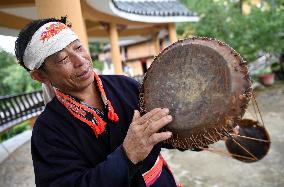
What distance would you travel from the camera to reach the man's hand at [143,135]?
4.06 ft

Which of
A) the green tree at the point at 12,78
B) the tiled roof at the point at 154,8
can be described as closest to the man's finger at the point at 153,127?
the tiled roof at the point at 154,8

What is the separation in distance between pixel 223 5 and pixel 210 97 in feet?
46.9

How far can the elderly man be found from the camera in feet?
4.28

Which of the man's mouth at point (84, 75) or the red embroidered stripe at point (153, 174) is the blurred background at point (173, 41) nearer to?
the man's mouth at point (84, 75)

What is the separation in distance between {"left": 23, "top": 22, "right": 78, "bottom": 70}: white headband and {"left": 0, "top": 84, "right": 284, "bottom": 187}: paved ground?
3771 millimetres

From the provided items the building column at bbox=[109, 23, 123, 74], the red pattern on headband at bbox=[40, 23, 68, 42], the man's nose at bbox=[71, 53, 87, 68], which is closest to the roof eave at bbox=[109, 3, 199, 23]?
the building column at bbox=[109, 23, 123, 74]

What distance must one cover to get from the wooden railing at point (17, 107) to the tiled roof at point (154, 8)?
13.3 ft

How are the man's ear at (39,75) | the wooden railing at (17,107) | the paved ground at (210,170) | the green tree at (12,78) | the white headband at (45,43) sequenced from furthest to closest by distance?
the green tree at (12,78), the wooden railing at (17,107), the paved ground at (210,170), the man's ear at (39,75), the white headband at (45,43)

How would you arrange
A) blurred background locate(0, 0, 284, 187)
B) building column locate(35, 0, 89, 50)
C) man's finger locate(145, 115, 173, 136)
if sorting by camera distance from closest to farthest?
man's finger locate(145, 115, 173, 136) → building column locate(35, 0, 89, 50) → blurred background locate(0, 0, 284, 187)

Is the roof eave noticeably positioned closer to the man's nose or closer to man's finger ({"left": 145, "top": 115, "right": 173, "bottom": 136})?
the man's nose

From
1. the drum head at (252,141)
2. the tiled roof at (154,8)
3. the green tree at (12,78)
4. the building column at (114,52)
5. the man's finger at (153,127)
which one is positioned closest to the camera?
the man's finger at (153,127)

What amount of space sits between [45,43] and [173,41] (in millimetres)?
9835

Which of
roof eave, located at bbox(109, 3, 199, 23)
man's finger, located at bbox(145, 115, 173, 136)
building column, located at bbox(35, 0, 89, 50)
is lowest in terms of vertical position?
man's finger, located at bbox(145, 115, 173, 136)

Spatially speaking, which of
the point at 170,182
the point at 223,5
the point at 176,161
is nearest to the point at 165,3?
the point at 223,5
